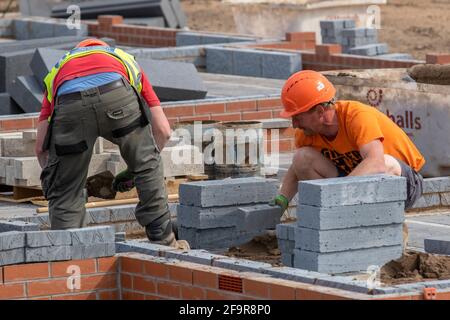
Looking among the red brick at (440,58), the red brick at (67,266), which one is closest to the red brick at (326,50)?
the red brick at (440,58)

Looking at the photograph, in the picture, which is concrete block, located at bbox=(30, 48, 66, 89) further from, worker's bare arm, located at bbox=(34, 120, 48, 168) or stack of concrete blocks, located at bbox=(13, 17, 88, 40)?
stack of concrete blocks, located at bbox=(13, 17, 88, 40)

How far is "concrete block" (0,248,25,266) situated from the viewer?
8.12m

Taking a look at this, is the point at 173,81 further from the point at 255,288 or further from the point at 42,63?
the point at 255,288

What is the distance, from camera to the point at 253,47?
20.8m

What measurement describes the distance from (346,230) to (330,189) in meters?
0.28

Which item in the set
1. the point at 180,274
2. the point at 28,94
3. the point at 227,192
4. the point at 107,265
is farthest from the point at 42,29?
the point at 180,274

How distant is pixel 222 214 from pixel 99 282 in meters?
1.26

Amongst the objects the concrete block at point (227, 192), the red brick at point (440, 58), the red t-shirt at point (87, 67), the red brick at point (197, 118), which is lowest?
the red brick at point (197, 118)

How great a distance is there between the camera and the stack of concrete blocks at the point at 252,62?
63.0 ft

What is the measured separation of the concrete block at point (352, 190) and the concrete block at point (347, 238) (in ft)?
0.55

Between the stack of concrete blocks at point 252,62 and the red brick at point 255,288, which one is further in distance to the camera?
the stack of concrete blocks at point 252,62

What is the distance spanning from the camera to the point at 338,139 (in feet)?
29.9

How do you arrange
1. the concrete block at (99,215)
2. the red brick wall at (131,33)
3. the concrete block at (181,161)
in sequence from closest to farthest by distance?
the concrete block at (99,215) → the concrete block at (181,161) → the red brick wall at (131,33)

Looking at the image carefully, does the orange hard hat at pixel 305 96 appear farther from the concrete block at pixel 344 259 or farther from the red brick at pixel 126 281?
the red brick at pixel 126 281
